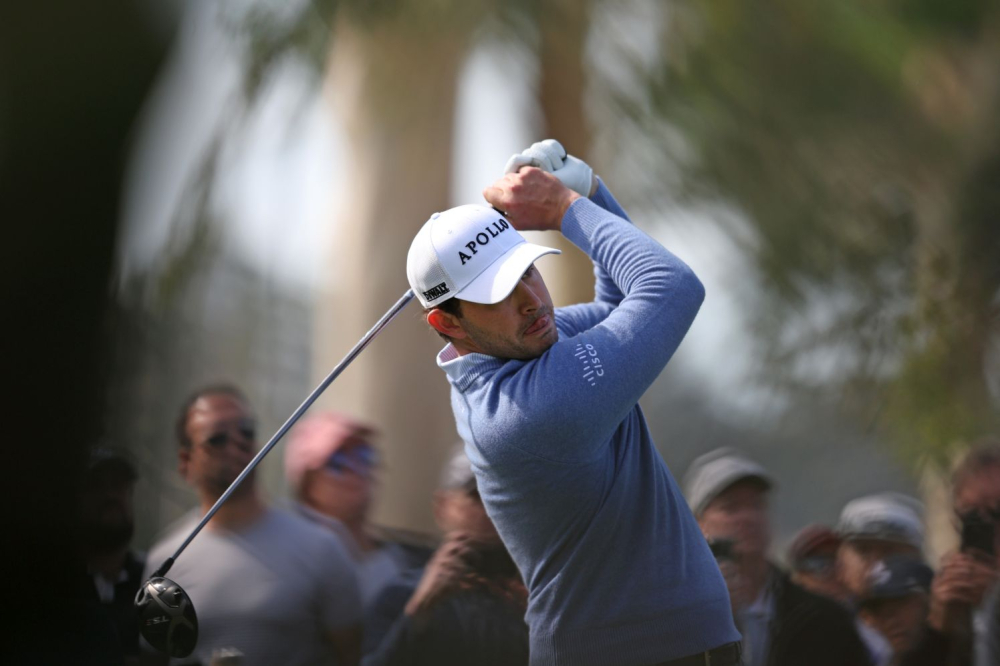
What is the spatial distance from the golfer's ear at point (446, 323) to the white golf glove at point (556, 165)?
0.31m

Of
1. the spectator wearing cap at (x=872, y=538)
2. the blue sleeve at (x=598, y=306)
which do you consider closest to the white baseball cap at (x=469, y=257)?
the blue sleeve at (x=598, y=306)

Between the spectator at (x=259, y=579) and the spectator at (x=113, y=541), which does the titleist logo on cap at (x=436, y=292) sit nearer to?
the spectator at (x=259, y=579)

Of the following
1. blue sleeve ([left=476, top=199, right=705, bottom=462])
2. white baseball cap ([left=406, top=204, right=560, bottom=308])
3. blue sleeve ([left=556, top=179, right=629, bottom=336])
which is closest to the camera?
blue sleeve ([left=476, top=199, right=705, bottom=462])

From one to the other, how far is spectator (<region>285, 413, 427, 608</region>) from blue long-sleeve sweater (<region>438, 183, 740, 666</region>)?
1.42 m

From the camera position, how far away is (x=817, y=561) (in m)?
3.57

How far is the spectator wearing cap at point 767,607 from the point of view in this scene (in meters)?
3.31

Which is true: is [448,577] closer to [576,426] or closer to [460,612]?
[460,612]

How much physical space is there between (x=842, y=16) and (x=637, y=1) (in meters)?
0.96

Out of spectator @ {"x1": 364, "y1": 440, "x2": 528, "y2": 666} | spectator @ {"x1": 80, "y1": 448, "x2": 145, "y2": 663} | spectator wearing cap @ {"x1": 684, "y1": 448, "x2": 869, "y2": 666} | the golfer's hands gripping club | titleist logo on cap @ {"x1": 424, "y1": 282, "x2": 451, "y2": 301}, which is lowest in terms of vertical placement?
spectator @ {"x1": 80, "y1": 448, "x2": 145, "y2": 663}

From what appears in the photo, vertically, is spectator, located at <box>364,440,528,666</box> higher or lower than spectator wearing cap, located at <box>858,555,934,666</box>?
lower

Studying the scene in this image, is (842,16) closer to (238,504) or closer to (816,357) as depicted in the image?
(816,357)

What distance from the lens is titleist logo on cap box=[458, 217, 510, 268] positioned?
196 cm

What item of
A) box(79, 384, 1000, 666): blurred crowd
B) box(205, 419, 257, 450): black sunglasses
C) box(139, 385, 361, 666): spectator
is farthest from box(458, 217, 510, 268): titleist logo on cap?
box(205, 419, 257, 450): black sunglasses

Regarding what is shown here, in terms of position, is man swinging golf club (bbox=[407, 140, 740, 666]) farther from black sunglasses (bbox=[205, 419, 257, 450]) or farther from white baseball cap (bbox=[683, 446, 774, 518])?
black sunglasses (bbox=[205, 419, 257, 450])
